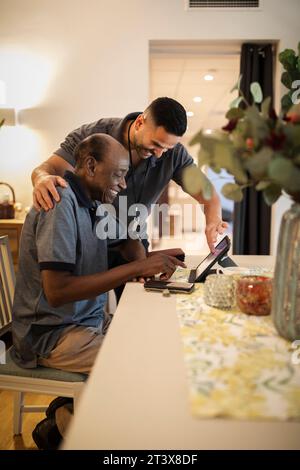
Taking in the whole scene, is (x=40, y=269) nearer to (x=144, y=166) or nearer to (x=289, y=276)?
(x=289, y=276)

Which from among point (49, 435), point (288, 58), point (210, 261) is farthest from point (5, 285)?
point (288, 58)

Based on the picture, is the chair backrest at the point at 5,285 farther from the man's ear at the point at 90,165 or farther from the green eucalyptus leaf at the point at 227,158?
the green eucalyptus leaf at the point at 227,158

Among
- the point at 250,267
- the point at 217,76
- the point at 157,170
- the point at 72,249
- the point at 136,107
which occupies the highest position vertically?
the point at 217,76

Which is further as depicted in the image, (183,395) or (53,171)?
(53,171)

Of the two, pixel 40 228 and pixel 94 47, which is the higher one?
pixel 94 47

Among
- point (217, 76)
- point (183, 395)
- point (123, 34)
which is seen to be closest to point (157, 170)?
point (183, 395)

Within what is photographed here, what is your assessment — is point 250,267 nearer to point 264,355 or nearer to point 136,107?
point 264,355

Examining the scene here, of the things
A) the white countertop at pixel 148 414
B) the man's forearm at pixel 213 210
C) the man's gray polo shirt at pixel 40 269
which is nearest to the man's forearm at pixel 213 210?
the man's forearm at pixel 213 210

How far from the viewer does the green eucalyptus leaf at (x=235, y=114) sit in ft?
2.98

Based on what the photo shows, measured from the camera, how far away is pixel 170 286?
4.35 feet

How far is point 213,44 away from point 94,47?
3.34 ft

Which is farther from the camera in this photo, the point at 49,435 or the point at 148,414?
the point at 49,435

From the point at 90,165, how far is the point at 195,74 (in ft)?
12.4

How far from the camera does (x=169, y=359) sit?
2.63 ft
